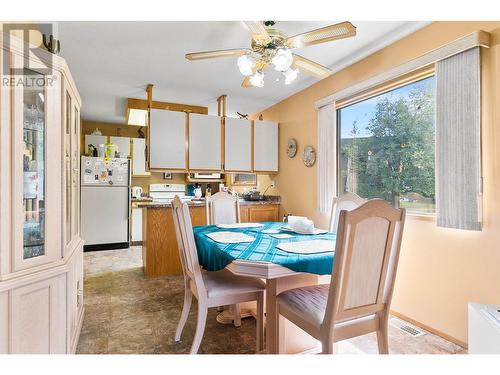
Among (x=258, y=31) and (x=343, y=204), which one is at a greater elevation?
(x=258, y=31)

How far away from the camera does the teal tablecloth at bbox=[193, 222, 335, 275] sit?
1449 mm

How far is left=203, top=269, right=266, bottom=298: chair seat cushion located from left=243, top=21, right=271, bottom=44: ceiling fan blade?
63.9 inches

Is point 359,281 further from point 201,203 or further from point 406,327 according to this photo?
point 201,203

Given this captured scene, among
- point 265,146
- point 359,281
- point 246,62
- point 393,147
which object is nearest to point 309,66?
point 246,62

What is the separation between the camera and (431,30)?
7.06 feet

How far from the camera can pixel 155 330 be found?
2139 mm

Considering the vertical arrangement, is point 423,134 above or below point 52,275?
above

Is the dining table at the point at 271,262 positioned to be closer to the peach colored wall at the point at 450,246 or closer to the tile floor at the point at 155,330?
the tile floor at the point at 155,330

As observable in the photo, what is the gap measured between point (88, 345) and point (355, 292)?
71.1 inches

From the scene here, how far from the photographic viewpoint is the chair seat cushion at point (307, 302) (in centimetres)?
141

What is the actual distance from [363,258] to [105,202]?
15.1ft

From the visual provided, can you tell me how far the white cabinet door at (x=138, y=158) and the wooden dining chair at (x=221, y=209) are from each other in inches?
123
